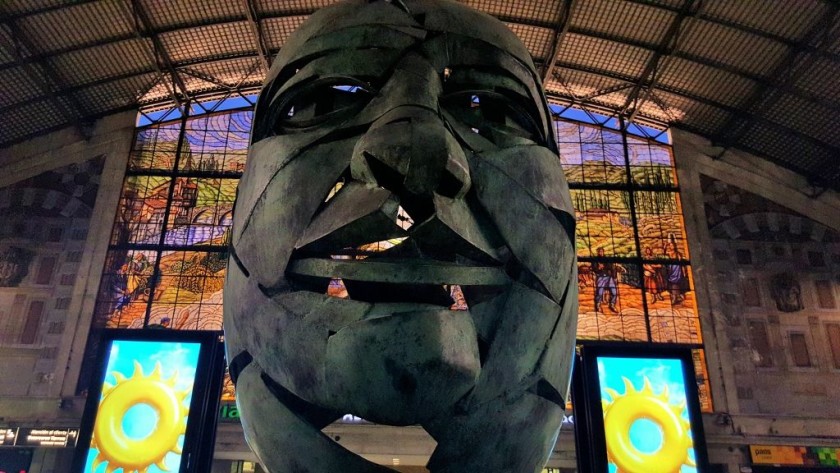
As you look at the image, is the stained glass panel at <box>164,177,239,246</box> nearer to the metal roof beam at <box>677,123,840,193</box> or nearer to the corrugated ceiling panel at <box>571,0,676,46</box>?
the corrugated ceiling panel at <box>571,0,676,46</box>

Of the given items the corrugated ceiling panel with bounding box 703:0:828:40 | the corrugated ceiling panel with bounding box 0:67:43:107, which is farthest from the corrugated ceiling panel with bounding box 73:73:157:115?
the corrugated ceiling panel with bounding box 703:0:828:40

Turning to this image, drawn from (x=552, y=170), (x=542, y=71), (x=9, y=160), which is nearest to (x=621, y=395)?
(x=552, y=170)

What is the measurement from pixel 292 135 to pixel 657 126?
852 inches

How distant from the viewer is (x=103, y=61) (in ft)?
56.2

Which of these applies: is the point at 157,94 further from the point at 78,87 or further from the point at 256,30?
the point at 256,30

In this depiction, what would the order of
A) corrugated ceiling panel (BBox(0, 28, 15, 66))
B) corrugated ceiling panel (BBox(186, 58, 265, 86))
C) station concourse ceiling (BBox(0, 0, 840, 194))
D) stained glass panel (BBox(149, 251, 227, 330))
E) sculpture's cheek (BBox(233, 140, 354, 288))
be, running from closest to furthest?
sculpture's cheek (BBox(233, 140, 354, 288)) < corrugated ceiling panel (BBox(0, 28, 15, 66)) < station concourse ceiling (BBox(0, 0, 840, 194)) < stained glass panel (BBox(149, 251, 227, 330)) < corrugated ceiling panel (BBox(186, 58, 265, 86))

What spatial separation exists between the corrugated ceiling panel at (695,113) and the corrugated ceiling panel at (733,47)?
237cm

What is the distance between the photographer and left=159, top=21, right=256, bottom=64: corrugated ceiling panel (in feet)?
56.0

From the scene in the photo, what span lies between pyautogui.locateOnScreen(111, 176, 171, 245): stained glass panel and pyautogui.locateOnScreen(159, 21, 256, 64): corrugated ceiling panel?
4.38 m

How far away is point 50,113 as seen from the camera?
18.4 m

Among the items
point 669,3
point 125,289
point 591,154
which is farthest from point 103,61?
point 669,3

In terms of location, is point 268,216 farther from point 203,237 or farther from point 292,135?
point 203,237

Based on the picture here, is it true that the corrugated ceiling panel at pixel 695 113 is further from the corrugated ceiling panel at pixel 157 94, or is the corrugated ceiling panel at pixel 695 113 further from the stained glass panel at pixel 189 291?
the corrugated ceiling panel at pixel 157 94

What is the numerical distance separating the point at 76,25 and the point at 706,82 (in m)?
18.2
